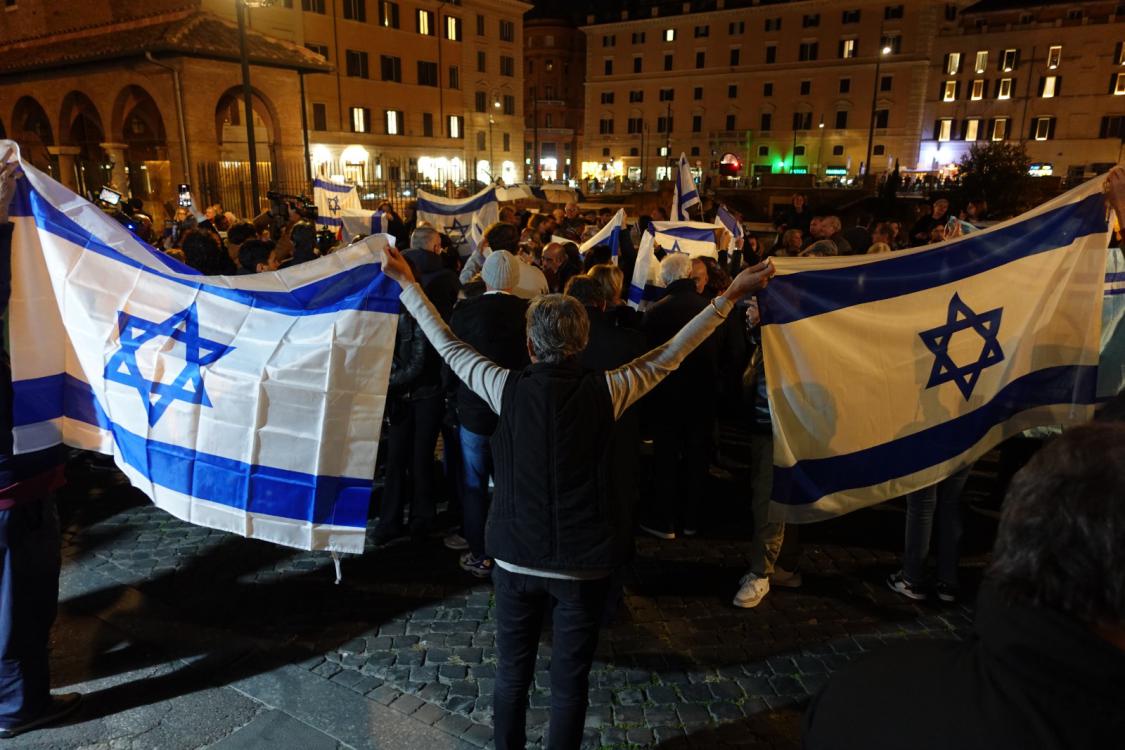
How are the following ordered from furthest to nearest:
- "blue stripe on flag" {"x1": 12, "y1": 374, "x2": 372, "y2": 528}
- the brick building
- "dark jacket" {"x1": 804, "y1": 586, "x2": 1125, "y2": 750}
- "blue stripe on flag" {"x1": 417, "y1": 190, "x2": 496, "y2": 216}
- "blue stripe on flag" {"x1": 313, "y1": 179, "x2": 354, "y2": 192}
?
1. the brick building
2. "blue stripe on flag" {"x1": 313, "y1": 179, "x2": 354, "y2": 192}
3. "blue stripe on flag" {"x1": 417, "y1": 190, "x2": 496, "y2": 216}
4. "blue stripe on flag" {"x1": 12, "y1": 374, "x2": 372, "y2": 528}
5. "dark jacket" {"x1": 804, "y1": 586, "x2": 1125, "y2": 750}

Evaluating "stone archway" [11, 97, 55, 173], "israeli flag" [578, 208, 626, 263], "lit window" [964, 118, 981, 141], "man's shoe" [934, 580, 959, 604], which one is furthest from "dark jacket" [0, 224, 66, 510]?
"lit window" [964, 118, 981, 141]

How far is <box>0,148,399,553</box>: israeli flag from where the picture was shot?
4000 mm

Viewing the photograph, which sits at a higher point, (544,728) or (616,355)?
(616,355)

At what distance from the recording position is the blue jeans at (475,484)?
16.6ft

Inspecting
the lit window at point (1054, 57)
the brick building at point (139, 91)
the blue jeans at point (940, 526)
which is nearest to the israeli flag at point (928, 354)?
the blue jeans at point (940, 526)

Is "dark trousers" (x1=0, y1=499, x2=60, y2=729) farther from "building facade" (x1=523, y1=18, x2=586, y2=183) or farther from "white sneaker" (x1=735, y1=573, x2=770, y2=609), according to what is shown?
"building facade" (x1=523, y1=18, x2=586, y2=183)

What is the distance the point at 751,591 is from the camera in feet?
16.1

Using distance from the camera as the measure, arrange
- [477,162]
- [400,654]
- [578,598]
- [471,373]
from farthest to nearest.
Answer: [477,162] < [400,654] < [471,373] < [578,598]

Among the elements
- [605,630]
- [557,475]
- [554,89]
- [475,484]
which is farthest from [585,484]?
[554,89]

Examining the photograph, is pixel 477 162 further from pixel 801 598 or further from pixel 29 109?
pixel 801 598

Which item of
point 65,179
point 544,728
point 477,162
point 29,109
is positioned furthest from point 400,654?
point 477,162

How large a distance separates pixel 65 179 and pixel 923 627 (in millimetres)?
33839

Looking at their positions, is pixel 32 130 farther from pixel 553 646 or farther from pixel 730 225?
pixel 553 646

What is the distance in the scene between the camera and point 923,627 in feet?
15.3
